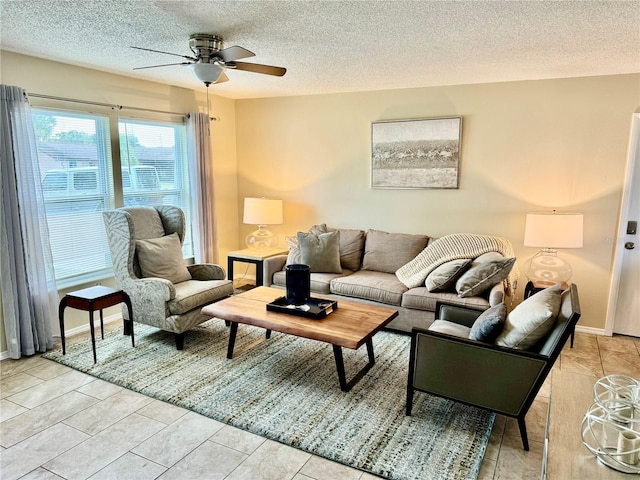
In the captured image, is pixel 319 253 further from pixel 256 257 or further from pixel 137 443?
pixel 137 443

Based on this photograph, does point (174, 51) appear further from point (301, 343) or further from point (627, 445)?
point (627, 445)

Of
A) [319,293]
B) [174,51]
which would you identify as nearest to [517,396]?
[319,293]

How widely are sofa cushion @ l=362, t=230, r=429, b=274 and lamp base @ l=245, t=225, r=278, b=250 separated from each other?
133cm

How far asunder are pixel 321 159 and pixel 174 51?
7.38ft

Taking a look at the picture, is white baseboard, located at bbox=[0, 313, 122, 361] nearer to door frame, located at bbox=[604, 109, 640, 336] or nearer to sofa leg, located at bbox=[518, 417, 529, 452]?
sofa leg, located at bbox=[518, 417, 529, 452]

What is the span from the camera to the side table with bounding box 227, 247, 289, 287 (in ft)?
15.3

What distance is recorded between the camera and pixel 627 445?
1.42 m

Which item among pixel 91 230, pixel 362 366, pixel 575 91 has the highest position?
pixel 575 91

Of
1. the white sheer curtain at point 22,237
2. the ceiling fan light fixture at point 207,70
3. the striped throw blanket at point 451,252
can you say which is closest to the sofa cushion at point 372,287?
the striped throw blanket at point 451,252

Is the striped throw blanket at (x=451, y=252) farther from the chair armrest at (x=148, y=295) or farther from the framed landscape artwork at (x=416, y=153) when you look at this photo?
the chair armrest at (x=148, y=295)

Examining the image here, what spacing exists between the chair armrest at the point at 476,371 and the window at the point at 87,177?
3151 millimetres

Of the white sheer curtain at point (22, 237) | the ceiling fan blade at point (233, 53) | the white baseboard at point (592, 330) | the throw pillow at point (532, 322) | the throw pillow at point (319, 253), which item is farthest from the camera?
the throw pillow at point (319, 253)

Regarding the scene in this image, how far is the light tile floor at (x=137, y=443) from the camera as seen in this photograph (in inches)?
84.4

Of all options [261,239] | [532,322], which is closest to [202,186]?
[261,239]
